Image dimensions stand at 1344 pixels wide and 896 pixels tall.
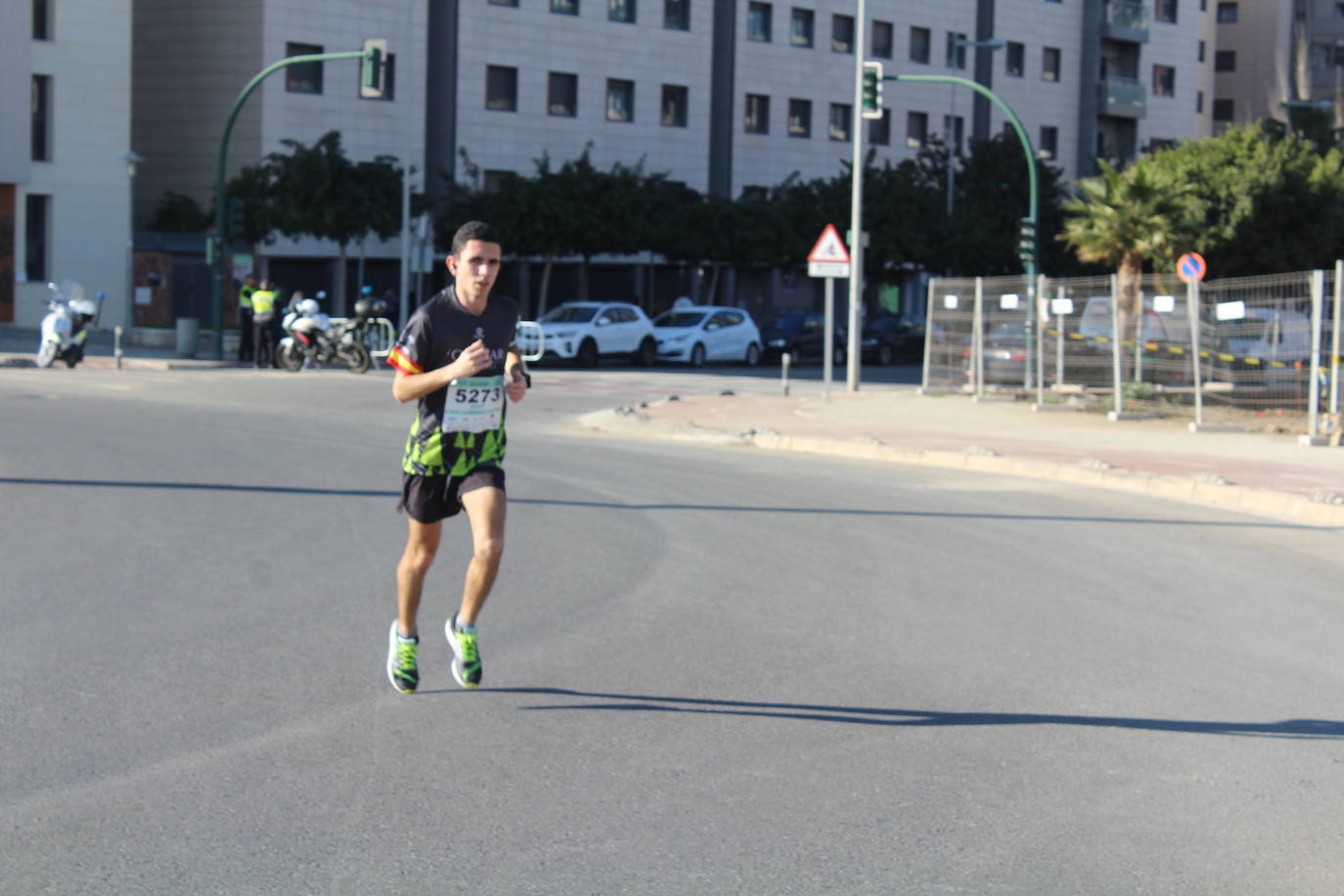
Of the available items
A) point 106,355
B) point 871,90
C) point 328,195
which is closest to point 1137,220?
point 871,90

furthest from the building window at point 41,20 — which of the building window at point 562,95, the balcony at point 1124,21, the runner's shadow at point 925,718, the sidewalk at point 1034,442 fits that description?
the balcony at point 1124,21

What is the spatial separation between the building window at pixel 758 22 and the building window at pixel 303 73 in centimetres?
1732

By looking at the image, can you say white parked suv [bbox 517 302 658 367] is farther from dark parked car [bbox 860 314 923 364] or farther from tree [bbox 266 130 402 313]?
dark parked car [bbox 860 314 923 364]

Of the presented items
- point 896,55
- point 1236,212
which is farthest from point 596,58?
point 1236,212

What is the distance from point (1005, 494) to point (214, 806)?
1033 cm

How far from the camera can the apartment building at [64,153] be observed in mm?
44281

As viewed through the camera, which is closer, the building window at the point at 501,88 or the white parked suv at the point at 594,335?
the white parked suv at the point at 594,335

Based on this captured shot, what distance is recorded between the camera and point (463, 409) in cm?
625

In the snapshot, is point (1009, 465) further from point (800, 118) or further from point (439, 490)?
point (800, 118)

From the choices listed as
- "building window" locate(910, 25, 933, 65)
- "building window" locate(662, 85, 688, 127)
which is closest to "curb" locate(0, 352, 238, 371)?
"building window" locate(662, 85, 688, 127)

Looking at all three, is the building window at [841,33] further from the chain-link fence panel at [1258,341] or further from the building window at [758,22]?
the chain-link fence panel at [1258,341]

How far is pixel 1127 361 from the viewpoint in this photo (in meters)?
23.6

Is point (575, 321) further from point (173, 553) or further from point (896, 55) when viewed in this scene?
point (896, 55)

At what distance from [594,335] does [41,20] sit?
18445mm
